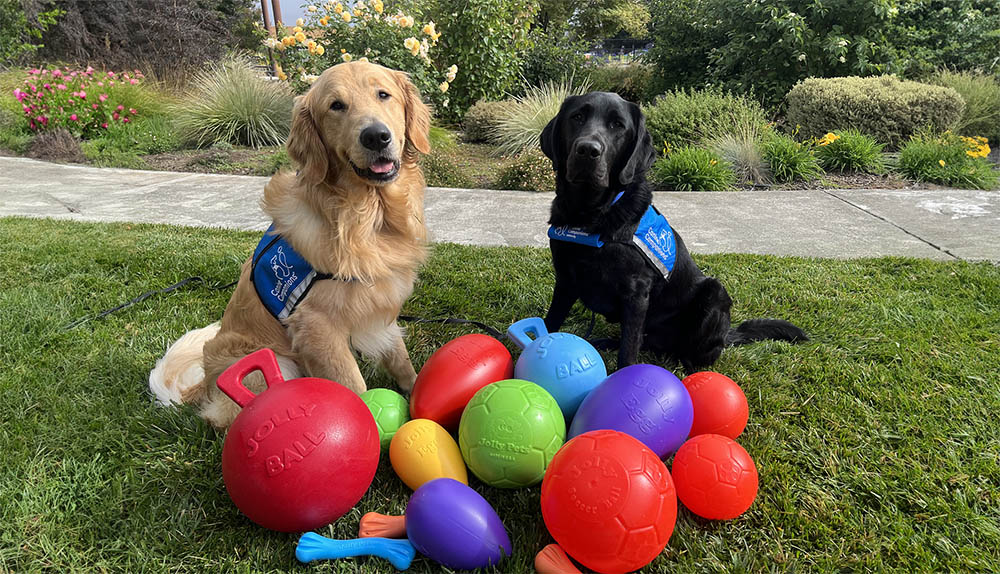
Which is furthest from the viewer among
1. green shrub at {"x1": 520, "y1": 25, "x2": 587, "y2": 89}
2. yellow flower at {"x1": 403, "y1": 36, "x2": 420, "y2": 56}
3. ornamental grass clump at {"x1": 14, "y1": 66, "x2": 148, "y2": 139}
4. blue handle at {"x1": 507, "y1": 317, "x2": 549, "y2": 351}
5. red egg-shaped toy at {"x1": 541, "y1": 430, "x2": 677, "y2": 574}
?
green shrub at {"x1": 520, "y1": 25, "x2": 587, "y2": 89}

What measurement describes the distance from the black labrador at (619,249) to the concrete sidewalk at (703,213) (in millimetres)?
2063

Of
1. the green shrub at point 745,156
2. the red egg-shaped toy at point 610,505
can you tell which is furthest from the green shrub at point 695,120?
the red egg-shaped toy at point 610,505

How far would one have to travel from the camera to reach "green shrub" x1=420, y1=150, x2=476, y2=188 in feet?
25.6

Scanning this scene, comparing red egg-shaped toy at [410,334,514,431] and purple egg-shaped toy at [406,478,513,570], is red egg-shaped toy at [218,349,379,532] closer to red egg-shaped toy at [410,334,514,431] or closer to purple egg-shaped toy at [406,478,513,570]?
purple egg-shaped toy at [406,478,513,570]

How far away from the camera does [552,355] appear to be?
8.07 feet

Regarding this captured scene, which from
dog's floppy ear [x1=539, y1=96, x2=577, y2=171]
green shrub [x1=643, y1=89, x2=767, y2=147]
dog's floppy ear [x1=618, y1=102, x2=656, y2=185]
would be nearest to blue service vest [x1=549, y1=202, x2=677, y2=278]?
dog's floppy ear [x1=618, y1=102, x2=656, y2=185]

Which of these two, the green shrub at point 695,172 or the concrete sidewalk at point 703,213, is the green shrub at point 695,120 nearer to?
the green shrub at point 695,172

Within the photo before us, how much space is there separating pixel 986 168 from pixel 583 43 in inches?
390

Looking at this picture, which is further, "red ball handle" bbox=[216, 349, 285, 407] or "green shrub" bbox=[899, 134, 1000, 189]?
"green shrub" bbox=[899, 134, 1000, 189]

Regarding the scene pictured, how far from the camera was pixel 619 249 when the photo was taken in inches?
114

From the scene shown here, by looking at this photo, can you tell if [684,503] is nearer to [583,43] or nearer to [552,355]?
[552,355]

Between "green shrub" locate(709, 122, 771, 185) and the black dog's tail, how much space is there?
4740 mm

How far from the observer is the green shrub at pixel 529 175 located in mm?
7348

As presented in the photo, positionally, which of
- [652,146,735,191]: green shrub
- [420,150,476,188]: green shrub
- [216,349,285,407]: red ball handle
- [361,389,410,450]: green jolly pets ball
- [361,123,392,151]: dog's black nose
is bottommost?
[420,150,476,188]: green shrub
